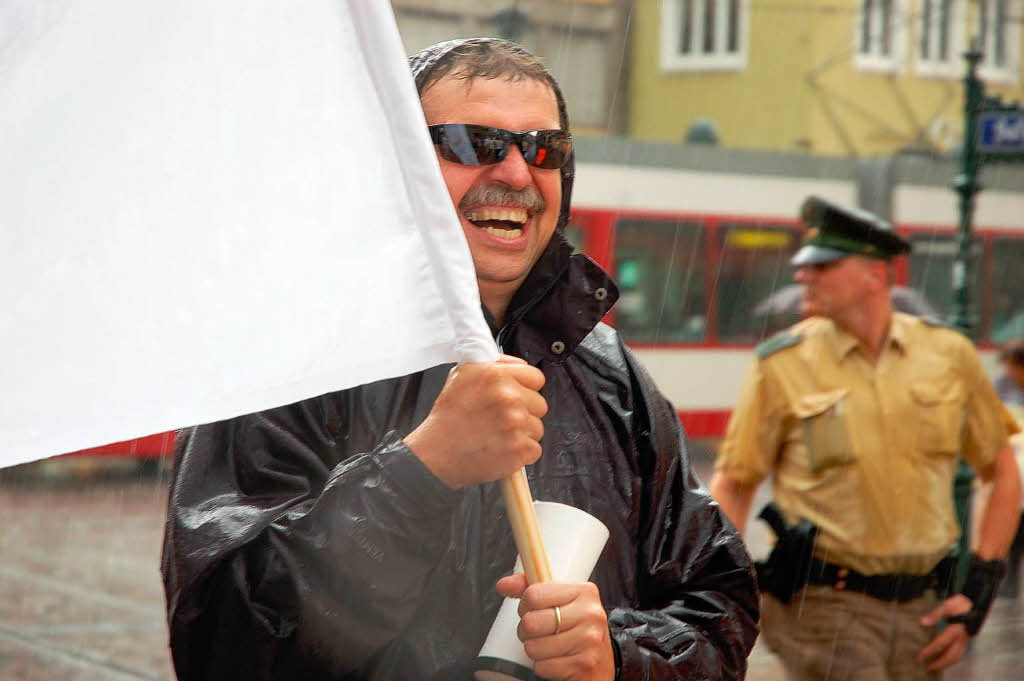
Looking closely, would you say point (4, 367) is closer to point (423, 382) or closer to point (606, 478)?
point (423, 382)

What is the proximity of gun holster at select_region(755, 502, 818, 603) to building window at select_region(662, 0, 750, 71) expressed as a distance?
2804 cm

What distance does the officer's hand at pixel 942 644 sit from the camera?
14.4 feet

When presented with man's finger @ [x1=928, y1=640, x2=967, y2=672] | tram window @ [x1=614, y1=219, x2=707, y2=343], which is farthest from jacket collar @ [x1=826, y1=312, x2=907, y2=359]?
tram window @ [x1=614, y1=219, x2=707, y2=343]

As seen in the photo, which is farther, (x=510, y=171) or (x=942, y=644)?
(x=942, y=644)

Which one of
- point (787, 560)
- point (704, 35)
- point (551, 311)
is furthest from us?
point (704, 35)

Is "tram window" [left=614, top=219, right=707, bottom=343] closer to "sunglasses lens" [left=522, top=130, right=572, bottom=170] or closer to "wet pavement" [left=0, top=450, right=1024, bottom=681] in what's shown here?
"wet pavement" [left=0, top=450, right=1024, bottom=681]

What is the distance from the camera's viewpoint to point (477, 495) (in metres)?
2.19

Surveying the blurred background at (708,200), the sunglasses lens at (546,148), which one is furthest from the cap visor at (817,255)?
the sunglasses lens at (546,148)

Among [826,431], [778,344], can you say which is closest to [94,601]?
[778,344]

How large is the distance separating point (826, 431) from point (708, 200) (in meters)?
12.8

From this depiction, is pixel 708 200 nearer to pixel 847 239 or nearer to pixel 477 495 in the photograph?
pixel 847 239

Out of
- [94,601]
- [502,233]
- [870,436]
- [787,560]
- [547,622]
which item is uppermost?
[502,233]

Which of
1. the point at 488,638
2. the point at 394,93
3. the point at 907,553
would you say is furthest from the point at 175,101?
the point at 907,553

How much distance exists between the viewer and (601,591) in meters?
2.21
